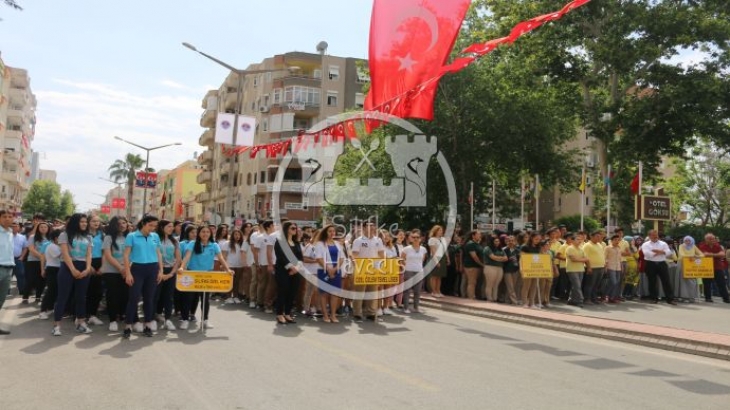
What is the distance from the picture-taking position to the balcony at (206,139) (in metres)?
74.8

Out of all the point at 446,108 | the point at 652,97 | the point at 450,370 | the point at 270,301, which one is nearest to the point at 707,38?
the point at 652,97

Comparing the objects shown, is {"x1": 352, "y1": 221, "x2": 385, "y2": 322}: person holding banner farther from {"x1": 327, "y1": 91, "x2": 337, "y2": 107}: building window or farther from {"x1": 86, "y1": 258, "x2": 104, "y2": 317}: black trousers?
{"x1": 327, "y1": 91, "x2": 337, "y2": 107}: building window

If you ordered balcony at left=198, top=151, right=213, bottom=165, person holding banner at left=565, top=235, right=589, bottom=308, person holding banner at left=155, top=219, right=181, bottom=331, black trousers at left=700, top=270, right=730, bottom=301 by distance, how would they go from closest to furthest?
person holding banner at left=155, top=219, right=181, bottom=331
person holding banner at left=565, top=235, right=589, bottom=308
black trousers at left=700, top=270, right=730, bottom=301
balcony at left=198, top=151, right=213, bottom=165

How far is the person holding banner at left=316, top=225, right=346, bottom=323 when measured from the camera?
11320 millimetres

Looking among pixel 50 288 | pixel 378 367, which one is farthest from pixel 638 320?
pixel 50 288

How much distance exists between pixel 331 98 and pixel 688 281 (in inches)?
1731

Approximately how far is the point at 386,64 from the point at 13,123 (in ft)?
250

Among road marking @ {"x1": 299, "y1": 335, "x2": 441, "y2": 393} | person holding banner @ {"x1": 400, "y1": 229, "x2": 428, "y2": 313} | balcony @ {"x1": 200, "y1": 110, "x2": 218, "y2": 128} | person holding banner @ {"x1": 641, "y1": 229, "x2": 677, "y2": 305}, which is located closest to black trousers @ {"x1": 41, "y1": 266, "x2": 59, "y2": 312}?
road marking @ {"x1": 299, "y1": 335, "x2": 441, "y2": 393}

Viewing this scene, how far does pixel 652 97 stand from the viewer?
90.4ft

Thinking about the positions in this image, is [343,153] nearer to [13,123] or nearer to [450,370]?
[450,370]

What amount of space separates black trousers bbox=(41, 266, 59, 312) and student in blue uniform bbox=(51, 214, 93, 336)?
1.17 meters

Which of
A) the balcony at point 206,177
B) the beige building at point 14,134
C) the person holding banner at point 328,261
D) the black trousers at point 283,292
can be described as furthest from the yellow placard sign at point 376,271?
the beige building at point 14,134

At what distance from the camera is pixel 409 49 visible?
12.4 meters

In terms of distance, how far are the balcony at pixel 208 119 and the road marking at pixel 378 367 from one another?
223ft
